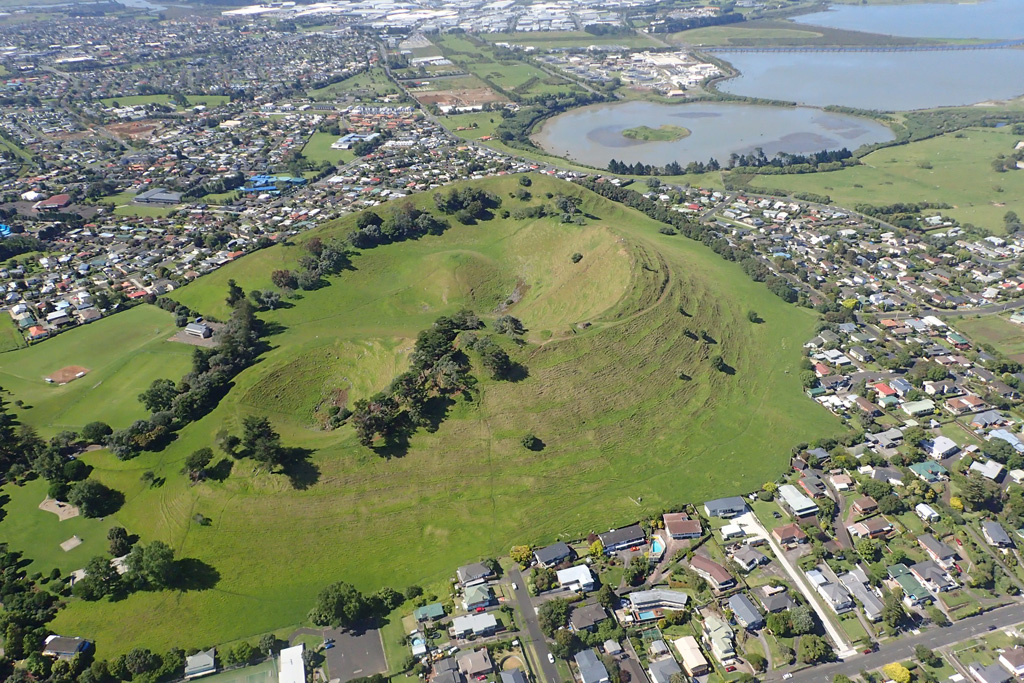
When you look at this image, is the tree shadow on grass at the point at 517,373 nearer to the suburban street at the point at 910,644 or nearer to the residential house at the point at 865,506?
the residential house at the point at 865,506

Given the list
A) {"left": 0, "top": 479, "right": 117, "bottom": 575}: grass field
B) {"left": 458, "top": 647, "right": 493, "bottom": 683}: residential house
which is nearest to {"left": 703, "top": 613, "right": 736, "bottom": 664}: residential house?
{"left": 458, "top": 647, "right": 493, "bottom": 683}: residential house

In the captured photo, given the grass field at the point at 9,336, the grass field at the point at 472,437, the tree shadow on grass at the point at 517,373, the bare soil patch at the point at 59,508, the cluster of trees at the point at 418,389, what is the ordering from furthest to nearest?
the grass field at the point at 9,336
the tree shadow on grass at the point at 517,373
the cluster of trees at the point at 418,389
the bare soil patch at the point at 59,508
the grass field at the point at 472,437

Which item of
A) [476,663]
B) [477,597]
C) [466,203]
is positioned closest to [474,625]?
[477,597]

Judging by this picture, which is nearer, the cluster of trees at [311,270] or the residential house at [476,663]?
the residential house at [476,663]

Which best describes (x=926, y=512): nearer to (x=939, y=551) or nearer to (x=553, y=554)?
(x=939, y=551)

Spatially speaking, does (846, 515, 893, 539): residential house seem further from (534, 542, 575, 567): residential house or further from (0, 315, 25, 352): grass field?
(0, 315, 25, 352): grass field

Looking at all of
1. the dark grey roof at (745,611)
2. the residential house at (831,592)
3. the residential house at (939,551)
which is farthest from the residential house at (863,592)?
the dark grey roof at (745,611)

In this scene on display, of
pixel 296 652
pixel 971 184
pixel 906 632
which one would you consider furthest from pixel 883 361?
pixel 971 184
